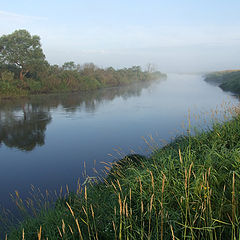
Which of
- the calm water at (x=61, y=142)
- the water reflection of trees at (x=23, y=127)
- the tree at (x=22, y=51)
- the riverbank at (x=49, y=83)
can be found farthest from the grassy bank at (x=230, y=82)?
the tree at (x=22, y=51)

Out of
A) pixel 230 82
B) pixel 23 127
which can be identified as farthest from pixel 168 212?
pixel 230 82

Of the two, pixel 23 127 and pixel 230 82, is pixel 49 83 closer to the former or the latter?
pixel 23 127

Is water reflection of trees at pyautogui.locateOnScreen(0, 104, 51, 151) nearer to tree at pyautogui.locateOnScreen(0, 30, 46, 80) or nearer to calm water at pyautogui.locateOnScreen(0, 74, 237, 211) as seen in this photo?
calm water at pyautogui.locateOnScreen(0, 74, 237, 211)

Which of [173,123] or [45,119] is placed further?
[45,119]

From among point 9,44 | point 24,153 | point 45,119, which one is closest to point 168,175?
point 24,153

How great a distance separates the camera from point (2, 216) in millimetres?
5055

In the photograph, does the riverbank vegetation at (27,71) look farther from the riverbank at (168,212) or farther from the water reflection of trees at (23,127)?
the riverbank at (168,212)

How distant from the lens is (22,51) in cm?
3119

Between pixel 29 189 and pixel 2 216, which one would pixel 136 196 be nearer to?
pixel 2 216

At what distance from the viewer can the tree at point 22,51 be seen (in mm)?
30453

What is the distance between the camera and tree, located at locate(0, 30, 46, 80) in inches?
1199

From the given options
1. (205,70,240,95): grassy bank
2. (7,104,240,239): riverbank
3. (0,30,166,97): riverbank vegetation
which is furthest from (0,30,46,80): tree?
(7,104,240,239): riverbank

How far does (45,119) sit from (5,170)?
942 centimetres

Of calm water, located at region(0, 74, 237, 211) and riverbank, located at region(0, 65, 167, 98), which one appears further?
riverbank, located at region(0, 65, 167, 98)
